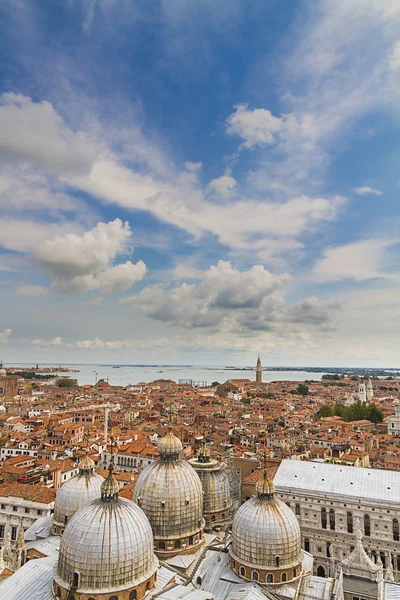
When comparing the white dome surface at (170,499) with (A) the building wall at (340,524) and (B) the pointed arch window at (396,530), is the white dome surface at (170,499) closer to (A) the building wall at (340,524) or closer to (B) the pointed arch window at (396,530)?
(A) the building wall at (340,524)

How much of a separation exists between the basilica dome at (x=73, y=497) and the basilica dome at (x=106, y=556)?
4.42 m

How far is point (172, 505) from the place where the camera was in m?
14.1

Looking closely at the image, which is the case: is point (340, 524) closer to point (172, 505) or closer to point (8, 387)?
point (172, 505)

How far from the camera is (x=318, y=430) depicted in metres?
47.0

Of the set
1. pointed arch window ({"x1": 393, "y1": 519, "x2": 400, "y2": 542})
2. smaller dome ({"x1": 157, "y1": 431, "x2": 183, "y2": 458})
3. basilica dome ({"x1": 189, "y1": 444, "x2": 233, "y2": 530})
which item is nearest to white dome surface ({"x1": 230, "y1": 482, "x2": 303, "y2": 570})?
smaller dome ({"x1": 157, "y1": 431, "x2": 183, "y2": 458})

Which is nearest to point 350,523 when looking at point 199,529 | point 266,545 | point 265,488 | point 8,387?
point 265,488

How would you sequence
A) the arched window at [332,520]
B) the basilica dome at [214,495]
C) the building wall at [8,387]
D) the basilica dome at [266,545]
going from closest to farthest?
1. the basilica dome at [266,545]
2. the basilica dome at [214,495]
3. the arched window at [332,520]
4. the building wall at [8,387]

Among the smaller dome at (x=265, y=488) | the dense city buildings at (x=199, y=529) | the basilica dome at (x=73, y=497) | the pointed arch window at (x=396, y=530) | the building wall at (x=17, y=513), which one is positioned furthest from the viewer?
the building wall at (x=17, y=513)

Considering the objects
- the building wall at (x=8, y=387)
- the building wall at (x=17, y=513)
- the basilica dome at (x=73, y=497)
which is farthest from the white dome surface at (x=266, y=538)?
the building wall at (x=8, y=387)

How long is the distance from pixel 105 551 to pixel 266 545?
195 inches

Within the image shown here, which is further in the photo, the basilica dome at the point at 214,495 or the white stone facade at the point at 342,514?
the white stone facade at the point at 342,514

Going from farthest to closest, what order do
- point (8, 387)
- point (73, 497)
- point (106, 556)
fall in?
point (8, 387) < point (73, 497) < point (106, 556)

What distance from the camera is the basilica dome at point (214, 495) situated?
17.1 metres

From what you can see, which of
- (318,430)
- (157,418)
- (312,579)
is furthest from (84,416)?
(312,579)
